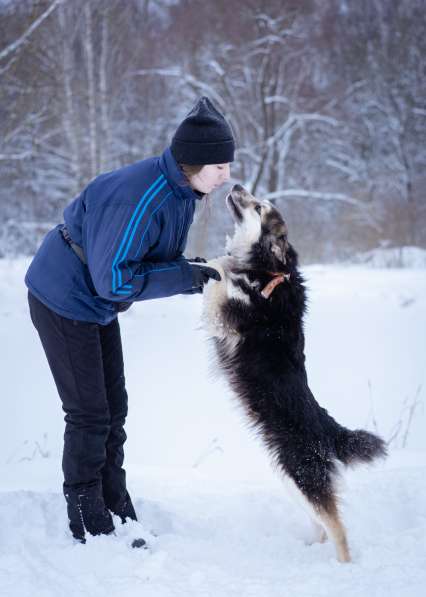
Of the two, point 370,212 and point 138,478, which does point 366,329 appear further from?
point 370,212

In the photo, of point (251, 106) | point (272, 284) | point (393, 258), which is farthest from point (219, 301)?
point (251, 106)

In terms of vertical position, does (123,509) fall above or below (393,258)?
above

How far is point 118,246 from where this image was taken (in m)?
2.03

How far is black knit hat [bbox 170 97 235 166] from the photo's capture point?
2.16 metres

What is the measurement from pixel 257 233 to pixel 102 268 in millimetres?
1154

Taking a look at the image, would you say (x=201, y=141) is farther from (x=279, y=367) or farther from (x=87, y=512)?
(x=87, y=512)

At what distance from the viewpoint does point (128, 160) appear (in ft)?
40.2

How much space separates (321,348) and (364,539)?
4.01 metres

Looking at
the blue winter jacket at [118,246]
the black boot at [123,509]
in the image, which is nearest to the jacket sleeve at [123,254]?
the blue winter jacket at [118,246]

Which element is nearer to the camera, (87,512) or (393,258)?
(87,512)

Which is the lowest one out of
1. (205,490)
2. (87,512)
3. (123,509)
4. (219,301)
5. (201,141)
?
(205,490)

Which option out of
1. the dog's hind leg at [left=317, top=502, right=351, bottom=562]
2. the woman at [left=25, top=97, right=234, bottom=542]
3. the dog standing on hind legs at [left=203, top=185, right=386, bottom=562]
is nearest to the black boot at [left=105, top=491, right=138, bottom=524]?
the woman at [left=25, top=97, right=234, bottom=542]

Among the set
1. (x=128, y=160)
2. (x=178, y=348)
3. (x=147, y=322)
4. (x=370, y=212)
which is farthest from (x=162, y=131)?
(x=178, y=348)

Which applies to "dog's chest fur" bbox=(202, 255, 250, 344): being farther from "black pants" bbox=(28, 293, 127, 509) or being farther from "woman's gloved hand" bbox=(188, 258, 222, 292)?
"black pants" bbox=(28, 293, 127, 509)
